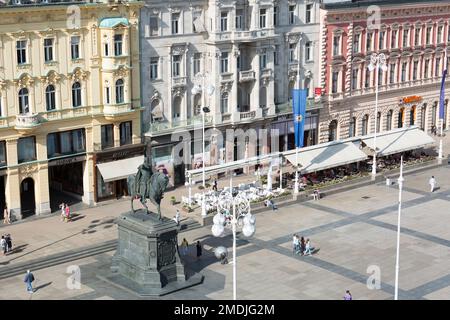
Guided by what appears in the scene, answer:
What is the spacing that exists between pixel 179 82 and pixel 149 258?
98.5 ft

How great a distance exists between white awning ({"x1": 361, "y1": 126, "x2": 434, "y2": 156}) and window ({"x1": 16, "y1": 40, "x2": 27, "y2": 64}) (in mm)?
38628

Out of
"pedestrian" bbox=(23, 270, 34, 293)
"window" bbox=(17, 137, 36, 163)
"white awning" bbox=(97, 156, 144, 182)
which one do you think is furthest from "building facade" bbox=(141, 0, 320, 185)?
"pedestrian" bbox=(23, 270, 34, 293)

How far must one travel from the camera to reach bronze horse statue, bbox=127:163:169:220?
183 ft

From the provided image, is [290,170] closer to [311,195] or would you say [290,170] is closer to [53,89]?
[311,195]

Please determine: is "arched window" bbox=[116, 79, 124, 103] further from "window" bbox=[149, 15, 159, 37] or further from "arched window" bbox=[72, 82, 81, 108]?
"window" bbox=[149, 15, 159, 37]

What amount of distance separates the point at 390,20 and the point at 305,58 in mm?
14011

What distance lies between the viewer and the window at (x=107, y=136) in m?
77.4

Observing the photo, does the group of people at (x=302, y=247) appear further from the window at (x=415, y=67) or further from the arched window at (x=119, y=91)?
the window at (x=415, y=67)

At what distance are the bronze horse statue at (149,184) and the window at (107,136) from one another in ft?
68.7

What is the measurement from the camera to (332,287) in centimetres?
5750

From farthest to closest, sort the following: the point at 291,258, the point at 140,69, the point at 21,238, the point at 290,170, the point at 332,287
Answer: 1. the point at 290,170
2. the point at 140,69
3. the point at 21,238
4. the point at 291,258
5. the point at 332,287

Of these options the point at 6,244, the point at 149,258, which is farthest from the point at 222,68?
the point at 149,258

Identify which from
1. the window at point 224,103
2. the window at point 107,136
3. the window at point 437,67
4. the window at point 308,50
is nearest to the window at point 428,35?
the window at point 437,67

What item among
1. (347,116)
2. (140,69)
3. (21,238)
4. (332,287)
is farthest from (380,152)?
(21,238)
